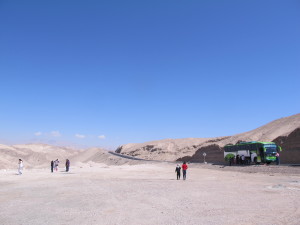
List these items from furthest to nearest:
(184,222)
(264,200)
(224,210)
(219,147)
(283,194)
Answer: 1. (219,147)
2. (283,194)
3. (264,200)
4. (224,210)
5. (184,222)

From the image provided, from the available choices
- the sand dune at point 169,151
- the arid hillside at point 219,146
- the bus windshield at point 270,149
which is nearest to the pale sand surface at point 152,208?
the bus windshield at point 270,149

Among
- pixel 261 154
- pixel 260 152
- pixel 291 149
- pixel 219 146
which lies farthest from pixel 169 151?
pixel 261 154

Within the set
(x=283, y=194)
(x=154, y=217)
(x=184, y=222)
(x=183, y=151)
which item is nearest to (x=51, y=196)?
(x=154, y=217)

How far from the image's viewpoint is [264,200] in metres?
12.1

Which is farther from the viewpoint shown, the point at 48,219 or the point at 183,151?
the point at 183,151

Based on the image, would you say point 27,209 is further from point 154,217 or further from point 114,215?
point 154,217

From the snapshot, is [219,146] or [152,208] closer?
[152,208]

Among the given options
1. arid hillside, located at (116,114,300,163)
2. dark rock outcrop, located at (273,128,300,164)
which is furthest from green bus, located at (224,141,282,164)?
arid hillside, located at (116,114,300,163)

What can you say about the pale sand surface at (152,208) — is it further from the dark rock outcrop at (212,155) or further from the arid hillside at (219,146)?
the dark rock outcrop at (212,155)

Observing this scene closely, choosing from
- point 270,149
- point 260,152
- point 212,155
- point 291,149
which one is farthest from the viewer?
point 212,155

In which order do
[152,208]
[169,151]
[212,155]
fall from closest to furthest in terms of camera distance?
[152,208] < [212,155] < [169,151]

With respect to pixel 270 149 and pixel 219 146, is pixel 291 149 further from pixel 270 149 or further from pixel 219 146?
pixel 219 146

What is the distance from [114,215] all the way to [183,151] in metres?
73.9

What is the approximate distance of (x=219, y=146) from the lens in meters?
59.1
